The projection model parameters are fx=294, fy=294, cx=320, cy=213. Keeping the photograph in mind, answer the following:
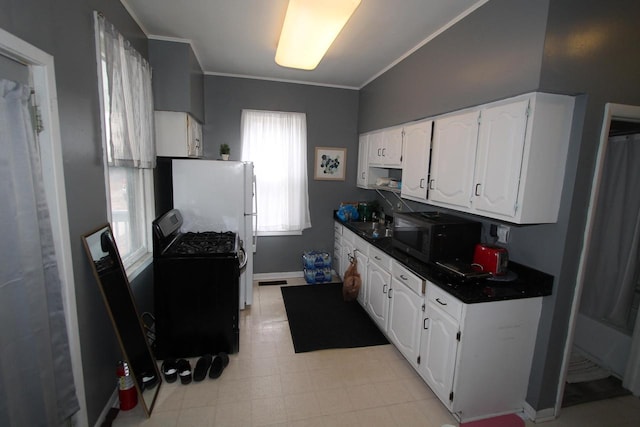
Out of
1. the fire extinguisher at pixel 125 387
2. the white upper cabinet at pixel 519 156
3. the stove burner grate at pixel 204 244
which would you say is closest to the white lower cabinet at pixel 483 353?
the white upper cabinet at pixel 519 156

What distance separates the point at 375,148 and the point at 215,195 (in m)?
2.01

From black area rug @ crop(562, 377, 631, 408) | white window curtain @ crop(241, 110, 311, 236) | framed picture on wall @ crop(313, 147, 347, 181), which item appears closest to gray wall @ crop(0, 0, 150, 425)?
white window curtain @ crop(241, 110, 311, 236)

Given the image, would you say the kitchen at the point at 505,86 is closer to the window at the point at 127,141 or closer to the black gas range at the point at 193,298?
the window at the point at 127,141

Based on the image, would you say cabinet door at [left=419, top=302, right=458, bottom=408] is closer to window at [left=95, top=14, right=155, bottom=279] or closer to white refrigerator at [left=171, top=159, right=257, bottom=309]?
white refrigerator at [left=171, top=159, right=257, bottom=309]

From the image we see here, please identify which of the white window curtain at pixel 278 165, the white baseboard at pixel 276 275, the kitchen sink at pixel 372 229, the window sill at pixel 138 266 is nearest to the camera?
the window sill at pixel 138 266

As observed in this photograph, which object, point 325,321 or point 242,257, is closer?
point 242,257

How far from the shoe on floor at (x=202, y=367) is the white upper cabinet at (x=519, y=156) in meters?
2.40

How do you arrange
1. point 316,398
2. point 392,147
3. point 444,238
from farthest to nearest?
point 392,147 < point 444,238 < point 316,398

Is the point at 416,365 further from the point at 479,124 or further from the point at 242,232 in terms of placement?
the point at 242,232

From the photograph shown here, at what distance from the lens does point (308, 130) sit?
4.16 metres

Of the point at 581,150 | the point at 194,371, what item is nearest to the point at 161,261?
the point at 194,371

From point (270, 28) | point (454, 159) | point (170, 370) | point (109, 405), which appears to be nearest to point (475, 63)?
point (454, 159)

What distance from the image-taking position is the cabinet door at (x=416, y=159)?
8.68 ft

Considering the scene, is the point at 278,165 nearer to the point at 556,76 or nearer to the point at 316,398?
the point at 316,398
